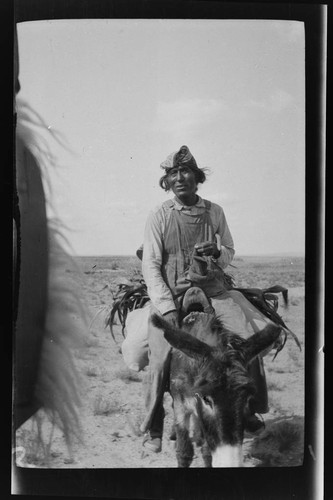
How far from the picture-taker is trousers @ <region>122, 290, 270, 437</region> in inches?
69.7

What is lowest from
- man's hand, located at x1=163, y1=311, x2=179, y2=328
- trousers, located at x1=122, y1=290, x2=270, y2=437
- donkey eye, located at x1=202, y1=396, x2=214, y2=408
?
donkey eye, located at x1=202, y1=396, x2=214, y2=408

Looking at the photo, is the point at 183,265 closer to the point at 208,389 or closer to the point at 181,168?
the point at 181,168

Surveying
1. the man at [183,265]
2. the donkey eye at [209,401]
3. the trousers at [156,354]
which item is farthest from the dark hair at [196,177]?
the donkey eye at [209,401]

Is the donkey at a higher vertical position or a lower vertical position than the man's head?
lower

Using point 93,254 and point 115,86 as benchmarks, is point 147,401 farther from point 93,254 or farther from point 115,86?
point 115,86

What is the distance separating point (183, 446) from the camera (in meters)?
1.77

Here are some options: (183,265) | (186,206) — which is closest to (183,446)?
(183,265)

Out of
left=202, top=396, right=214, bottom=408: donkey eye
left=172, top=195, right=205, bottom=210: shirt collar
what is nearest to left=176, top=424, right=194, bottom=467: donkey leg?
left=202, top=396, right=214, bottom=408: donkey eye

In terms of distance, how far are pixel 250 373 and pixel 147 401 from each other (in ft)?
1.33

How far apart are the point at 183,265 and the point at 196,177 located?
34cm

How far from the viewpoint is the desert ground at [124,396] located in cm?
177

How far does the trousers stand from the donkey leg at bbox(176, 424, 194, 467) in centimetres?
7

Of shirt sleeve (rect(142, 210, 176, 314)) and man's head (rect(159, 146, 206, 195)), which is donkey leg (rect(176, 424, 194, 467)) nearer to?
shirt sleeve (rect(142, 210, 176, 314))

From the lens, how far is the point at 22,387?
5.90 ft
